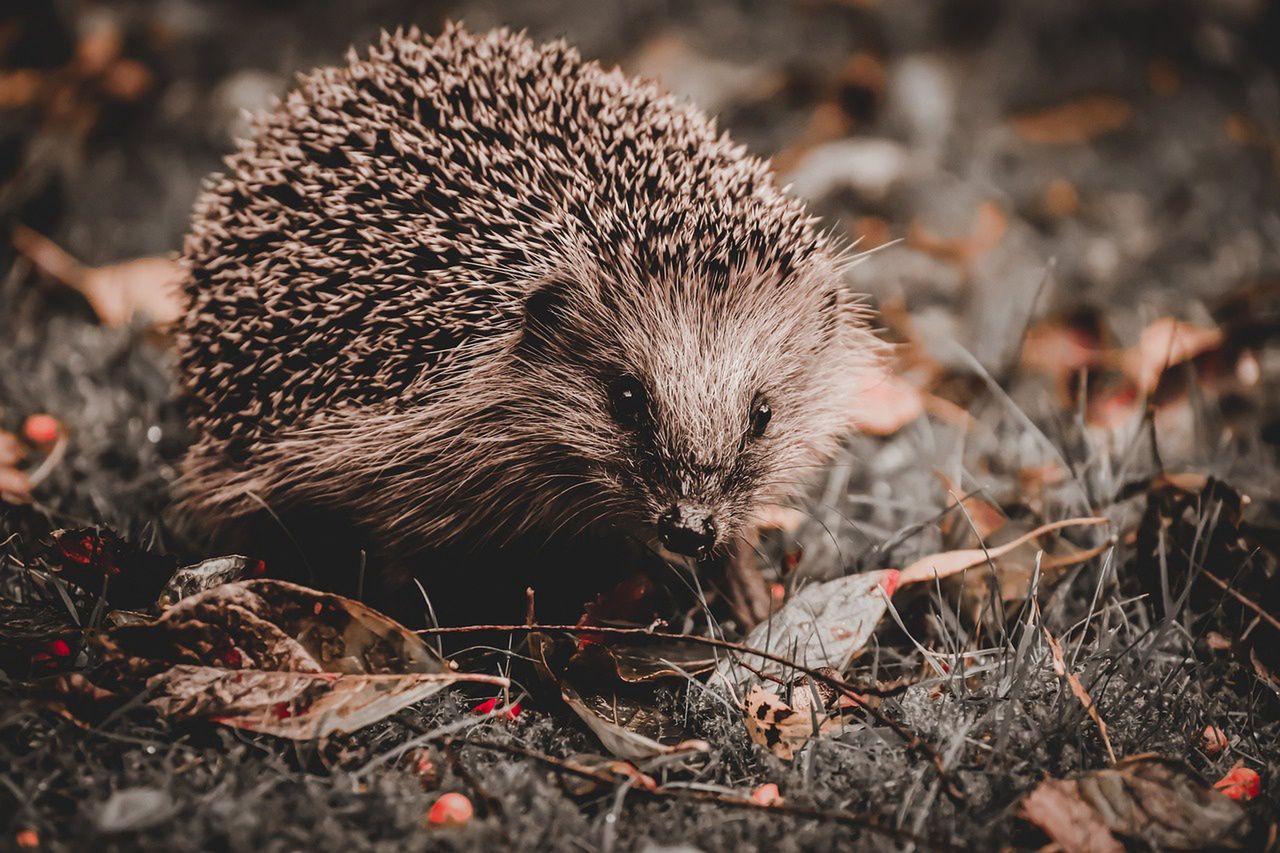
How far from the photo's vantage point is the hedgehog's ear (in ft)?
8.23

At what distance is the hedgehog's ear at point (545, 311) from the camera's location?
251cm

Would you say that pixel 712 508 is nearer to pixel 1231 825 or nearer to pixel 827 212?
pixel 1231 825

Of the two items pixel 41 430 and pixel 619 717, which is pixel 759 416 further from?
pixel 41 430

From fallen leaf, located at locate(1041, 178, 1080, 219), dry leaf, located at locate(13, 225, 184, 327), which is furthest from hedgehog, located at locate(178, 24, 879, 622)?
fallen leaf, located at locate(1041, 178, 1080, 219)

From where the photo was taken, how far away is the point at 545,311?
2564mm

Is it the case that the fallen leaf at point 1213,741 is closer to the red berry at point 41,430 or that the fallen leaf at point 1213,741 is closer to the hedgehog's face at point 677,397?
the hedgehog's face at point 677,397

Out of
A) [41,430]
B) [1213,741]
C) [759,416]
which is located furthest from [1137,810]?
[41,430]

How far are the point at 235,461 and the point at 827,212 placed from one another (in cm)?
272

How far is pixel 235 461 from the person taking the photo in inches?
106

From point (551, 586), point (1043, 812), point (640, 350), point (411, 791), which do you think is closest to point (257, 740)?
point (411, 791)

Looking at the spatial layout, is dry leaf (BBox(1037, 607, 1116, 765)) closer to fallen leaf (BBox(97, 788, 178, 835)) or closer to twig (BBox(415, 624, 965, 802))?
twig (BBox(415, 624, 965, 802))

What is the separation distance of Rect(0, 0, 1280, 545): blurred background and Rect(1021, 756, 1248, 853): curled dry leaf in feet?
6.00

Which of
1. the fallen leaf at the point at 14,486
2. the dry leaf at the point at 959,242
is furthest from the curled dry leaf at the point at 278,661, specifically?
the dry leaf at the point at 959,242

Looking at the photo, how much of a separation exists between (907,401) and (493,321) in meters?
1.69
